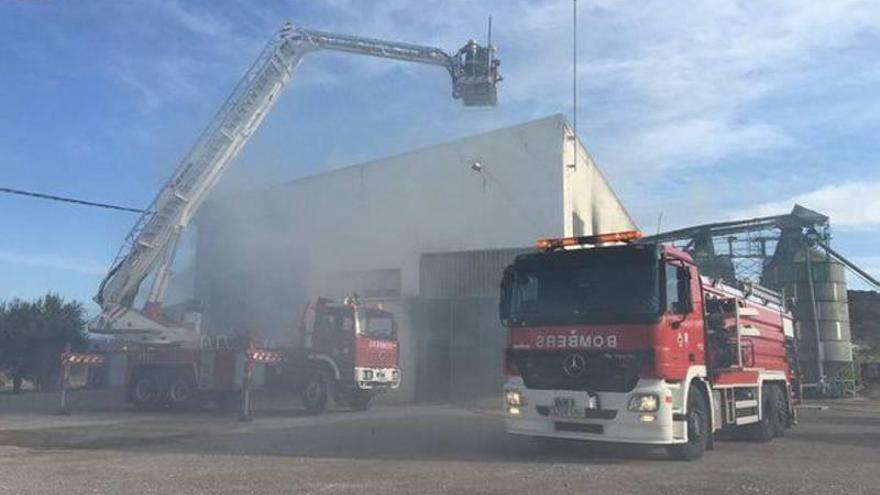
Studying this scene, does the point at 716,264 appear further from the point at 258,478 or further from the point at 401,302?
the point at 258,478

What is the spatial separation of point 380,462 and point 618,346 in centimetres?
302

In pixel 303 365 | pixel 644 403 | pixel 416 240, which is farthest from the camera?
pixel 416 240

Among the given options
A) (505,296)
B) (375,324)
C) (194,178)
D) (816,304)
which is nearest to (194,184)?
(194,178)

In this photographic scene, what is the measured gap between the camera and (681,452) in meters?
8.56

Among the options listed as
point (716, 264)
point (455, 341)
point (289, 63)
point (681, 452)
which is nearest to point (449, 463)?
point (681, 452)

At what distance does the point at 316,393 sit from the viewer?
648 inches

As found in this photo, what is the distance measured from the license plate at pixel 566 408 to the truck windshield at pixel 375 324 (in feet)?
29.1

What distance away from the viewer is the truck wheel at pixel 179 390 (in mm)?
17438

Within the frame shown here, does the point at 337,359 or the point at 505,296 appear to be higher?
the point at 505,296

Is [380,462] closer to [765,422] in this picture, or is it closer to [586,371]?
[586,371]

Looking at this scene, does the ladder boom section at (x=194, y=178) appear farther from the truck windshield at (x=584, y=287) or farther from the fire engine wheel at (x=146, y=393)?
the truck windshield at (x=584, y=287)

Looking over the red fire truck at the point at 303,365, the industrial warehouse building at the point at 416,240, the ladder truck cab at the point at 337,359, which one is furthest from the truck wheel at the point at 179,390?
the industrial warehouse building at the point at 416,240

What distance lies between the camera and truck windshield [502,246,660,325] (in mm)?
8289

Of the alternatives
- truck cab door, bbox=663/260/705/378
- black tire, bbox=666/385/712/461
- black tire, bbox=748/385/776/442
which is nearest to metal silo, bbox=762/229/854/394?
black tire, bbox=748/385/776/442
